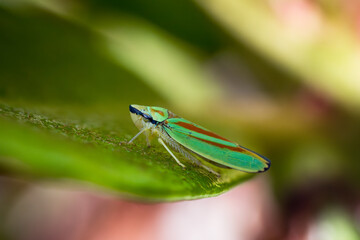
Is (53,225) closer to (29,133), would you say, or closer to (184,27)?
(184,27)

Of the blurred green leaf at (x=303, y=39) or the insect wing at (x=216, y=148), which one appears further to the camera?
the blurred green leaf at (x=303, y=39)

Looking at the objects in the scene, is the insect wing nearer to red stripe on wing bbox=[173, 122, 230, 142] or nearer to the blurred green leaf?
red stripe on wing bbox=[173, 122, 230, 142]

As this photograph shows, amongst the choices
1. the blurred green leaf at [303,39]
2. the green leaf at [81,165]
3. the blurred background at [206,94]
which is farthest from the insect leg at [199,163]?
the blurred green leaf at [303,39]

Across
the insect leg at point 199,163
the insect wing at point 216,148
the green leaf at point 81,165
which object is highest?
the insect wing at point 216,148

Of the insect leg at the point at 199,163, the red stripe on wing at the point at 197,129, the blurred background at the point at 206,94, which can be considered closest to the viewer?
the insect leg at the point at 199,163

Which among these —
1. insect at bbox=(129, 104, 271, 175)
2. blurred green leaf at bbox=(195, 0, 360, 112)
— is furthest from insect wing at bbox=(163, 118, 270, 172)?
blurred green leaf at bbox=(195, 0, 360, 112)

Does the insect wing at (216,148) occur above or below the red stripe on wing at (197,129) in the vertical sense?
below

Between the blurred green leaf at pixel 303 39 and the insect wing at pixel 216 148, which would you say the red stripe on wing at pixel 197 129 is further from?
the blurred green leaf at pixel 303 39

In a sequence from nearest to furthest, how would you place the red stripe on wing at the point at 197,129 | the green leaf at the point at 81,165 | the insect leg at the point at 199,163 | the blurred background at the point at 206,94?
the green leaf at the point at 81,165
the insect leg at the point at 199,163
the red stripe on wing at the point at 197,129
the blurred background at the point at 206,94
